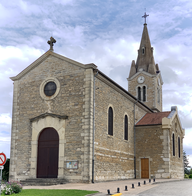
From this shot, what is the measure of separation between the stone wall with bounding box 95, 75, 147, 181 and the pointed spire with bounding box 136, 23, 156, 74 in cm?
1533

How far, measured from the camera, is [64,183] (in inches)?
687

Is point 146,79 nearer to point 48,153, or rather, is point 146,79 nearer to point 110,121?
point 110,121

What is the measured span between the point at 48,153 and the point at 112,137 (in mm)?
5195

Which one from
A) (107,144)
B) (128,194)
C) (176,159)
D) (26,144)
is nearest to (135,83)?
(176,159)

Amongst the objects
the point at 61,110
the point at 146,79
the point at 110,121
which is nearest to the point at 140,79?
the point at 146,79

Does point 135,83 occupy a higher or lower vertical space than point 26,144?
higher

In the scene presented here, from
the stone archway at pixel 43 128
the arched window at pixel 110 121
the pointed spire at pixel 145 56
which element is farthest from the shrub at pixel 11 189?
the pointed spire at pixel 145 56

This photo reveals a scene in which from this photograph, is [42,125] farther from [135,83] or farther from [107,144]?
[135,83]

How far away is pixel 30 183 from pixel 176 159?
50.3 ft

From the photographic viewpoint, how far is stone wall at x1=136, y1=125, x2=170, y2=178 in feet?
79.8

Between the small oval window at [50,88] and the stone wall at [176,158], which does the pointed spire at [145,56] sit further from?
the small oval window at [50,88]

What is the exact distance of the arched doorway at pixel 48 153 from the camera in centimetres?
1873

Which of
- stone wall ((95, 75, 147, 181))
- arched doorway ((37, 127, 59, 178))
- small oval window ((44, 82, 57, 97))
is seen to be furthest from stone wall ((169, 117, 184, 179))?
small oval window ((44, 82, 57, 97))

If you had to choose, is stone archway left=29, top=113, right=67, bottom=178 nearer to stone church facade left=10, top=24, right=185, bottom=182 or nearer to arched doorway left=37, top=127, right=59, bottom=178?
stone church facade left=10, top=24, right=185, bottom=182
